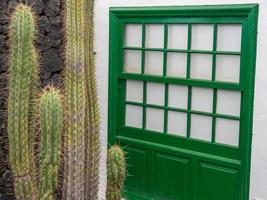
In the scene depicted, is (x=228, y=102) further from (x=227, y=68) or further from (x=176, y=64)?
(x=176, y=64)

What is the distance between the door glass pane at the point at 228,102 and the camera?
5602 millimetres

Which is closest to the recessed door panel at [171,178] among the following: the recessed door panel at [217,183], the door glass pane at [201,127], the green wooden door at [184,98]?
the green wooden door at [184,98]

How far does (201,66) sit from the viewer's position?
5.89 m

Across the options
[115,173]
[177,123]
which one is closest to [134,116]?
[177,123]

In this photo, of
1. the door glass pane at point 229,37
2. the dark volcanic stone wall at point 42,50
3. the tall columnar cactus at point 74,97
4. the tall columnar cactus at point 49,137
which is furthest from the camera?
the dark volcanic stone wall at point 42,50

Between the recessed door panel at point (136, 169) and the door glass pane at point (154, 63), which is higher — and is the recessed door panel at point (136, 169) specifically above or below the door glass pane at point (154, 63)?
below

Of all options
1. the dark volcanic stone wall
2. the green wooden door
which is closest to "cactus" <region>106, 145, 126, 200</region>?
the green wooden door

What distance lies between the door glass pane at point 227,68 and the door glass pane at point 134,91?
1123mm

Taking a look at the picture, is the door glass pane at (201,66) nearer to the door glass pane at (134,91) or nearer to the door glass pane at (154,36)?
the door glass pane at (154,36)

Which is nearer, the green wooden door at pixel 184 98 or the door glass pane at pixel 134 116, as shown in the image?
the green wooden door at pixel 184 98

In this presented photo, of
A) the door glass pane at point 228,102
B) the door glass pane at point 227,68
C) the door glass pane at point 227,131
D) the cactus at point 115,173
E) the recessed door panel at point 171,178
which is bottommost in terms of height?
the recessed door panel at point 171,178

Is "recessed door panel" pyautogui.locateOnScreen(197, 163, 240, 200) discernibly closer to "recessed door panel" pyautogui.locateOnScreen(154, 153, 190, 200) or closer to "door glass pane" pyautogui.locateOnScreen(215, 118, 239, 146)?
"recessed door panel" pyautogui.locateOnScreen(154, 153, 190, 200)

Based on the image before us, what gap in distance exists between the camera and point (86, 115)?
171 inches

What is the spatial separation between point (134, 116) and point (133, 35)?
39.4 inches
